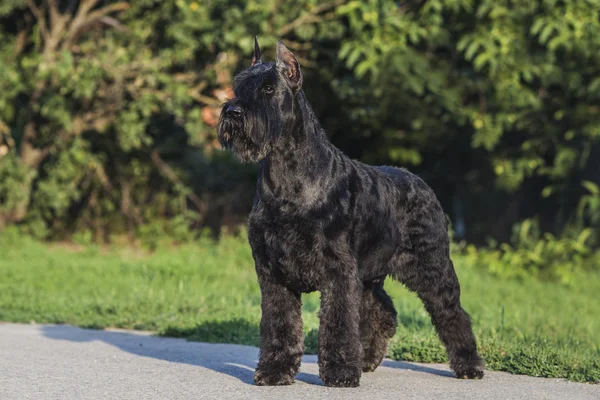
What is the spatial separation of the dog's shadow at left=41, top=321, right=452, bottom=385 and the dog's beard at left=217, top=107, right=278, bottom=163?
5.21 feet

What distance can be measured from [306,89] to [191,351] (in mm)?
A: 9140

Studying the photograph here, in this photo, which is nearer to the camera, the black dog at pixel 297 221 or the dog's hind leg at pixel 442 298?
the black dog at pixel 297 221

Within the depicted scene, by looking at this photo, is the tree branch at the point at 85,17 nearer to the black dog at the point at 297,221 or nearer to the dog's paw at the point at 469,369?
the black dog at the point at 297,221

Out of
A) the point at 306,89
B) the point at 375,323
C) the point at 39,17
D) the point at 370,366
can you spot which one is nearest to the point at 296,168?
the point at 375,323

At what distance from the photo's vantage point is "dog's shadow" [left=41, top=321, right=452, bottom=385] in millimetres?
7250

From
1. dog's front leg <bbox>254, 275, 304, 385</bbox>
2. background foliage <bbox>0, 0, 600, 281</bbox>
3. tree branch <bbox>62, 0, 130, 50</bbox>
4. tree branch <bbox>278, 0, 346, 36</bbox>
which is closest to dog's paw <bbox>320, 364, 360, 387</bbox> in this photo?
dog's front leg <bbox>254, 275, 304, 385</bbox>

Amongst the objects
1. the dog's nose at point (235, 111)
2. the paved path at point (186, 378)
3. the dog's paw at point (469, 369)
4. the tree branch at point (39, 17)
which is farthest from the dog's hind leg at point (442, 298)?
the tree branch at point (39, 17)

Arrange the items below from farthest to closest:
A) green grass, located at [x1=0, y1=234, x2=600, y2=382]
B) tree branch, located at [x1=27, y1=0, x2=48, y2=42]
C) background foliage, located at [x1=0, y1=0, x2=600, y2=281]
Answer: tree branch, located at [x1=27, y1=0, x2=48, y2=42] → background foliage, located at [x1=0, y1=0, x2=600, y2=281] → green grass, located at [x1=0, y1=234, x2=600, y2=382]

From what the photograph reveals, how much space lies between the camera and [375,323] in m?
7.36

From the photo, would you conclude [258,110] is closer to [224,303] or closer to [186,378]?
[186,378]

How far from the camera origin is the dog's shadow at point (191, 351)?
7.25 meters

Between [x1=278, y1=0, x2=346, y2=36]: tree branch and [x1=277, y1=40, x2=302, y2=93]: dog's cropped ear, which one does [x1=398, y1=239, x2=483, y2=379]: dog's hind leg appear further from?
[x1=278, y1=0, x2=346, y2=36]: tree branch

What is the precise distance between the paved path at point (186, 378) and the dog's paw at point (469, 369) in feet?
0.23

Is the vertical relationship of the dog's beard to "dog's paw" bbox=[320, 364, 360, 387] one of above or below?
above
